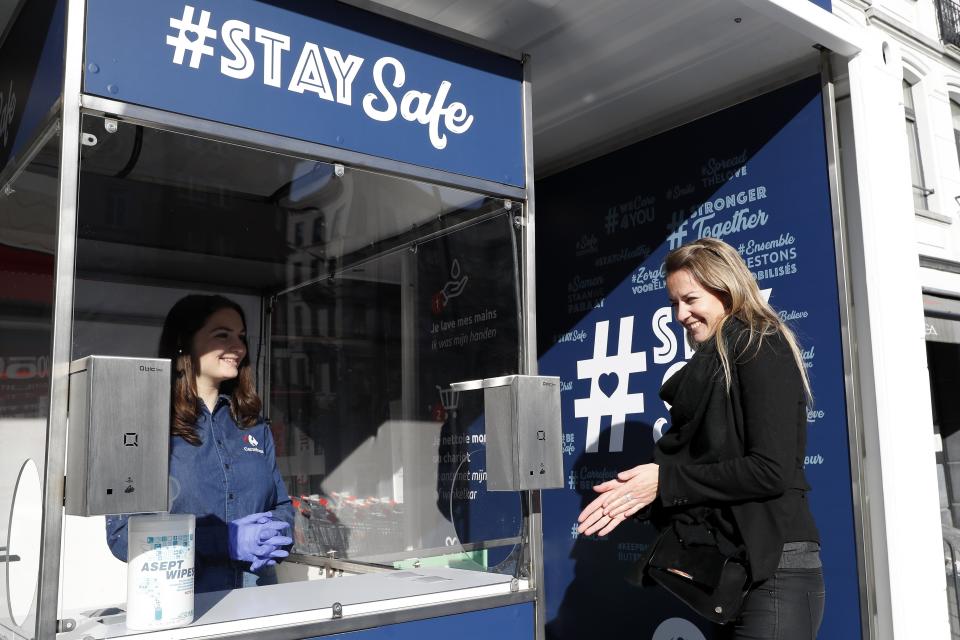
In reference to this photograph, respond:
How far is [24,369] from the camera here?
2.40 m

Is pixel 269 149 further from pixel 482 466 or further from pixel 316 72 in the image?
pixel 482 466

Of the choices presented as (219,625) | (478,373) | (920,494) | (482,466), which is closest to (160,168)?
(478,373)

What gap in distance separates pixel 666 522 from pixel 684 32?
67.5 inches

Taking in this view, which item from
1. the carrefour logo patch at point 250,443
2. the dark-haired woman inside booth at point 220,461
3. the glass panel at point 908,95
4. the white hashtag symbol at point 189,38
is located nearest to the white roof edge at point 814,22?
the white hashtag symbol at point 189,38

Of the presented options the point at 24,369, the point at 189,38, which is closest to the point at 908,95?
the point at 189,38

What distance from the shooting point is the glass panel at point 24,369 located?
1882mm

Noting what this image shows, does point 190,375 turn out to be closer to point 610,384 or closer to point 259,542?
point 259,542

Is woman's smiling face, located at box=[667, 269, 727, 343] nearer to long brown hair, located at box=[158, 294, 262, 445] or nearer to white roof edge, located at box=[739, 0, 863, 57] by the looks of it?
white roof edge, located at box=[739, 0, 863, 57]

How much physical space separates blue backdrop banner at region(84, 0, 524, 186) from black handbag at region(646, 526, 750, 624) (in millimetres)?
1177

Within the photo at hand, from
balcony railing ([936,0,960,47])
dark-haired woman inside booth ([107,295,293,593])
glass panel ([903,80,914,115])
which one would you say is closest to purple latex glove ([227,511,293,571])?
dark-haired woman inside booth ([107,295,293,593])

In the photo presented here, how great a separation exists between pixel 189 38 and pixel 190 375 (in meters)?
1.57

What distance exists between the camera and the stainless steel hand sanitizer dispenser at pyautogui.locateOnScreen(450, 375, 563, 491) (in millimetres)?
2369

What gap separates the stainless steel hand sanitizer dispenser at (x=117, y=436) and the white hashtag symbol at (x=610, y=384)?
2271mm

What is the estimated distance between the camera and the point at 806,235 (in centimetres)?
301
